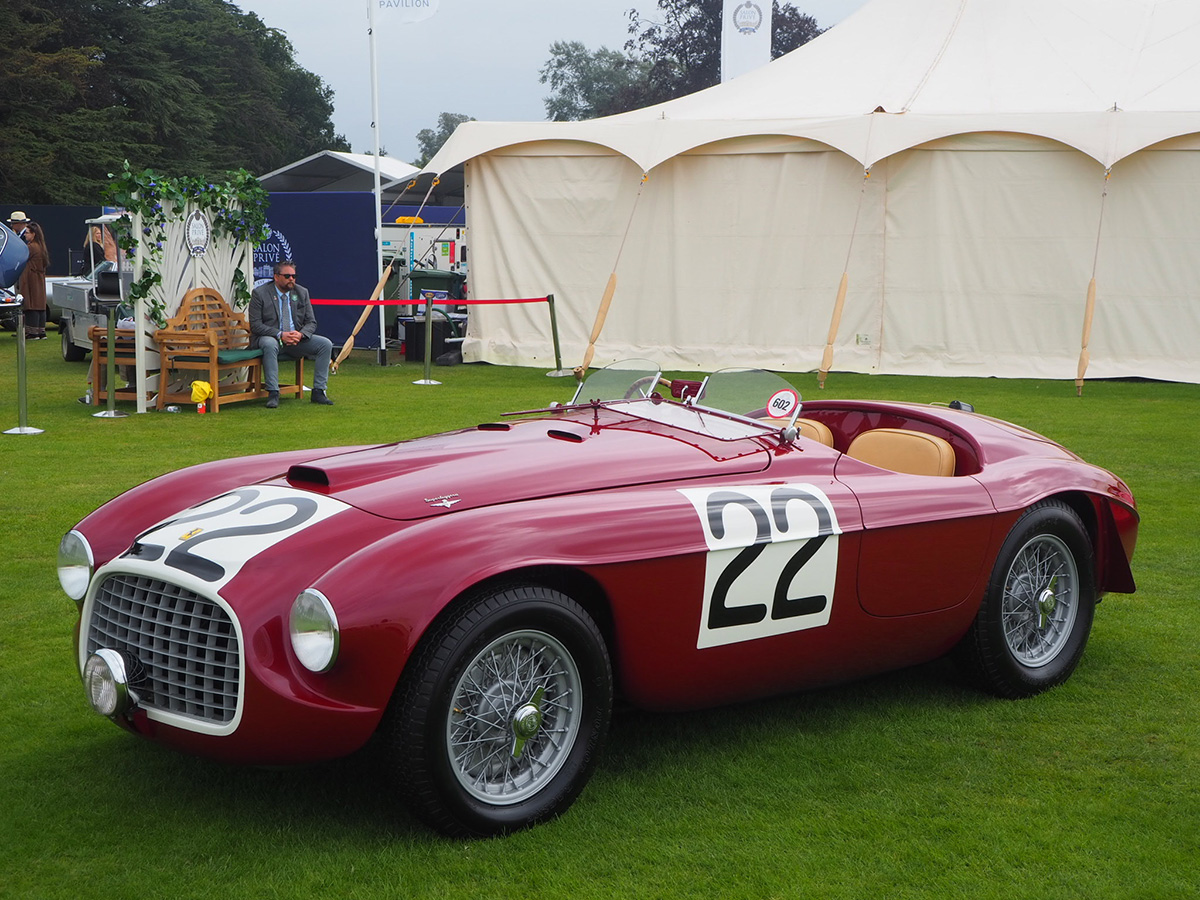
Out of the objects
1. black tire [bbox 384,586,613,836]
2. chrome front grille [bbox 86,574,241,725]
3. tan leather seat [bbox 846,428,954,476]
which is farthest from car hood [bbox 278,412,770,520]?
tan leather seat [bbox 846,428,954,476]

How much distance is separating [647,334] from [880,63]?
4677 millimetres

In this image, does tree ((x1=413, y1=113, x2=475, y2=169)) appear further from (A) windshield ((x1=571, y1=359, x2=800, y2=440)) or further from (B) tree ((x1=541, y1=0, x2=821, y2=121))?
(A) windshield ((x1=571, y1=359, x2=800, y2=440))

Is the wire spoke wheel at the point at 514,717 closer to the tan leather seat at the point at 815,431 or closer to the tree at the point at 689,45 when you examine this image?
the tan leather seat at the point at 815,431

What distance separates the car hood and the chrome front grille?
53 centimetres

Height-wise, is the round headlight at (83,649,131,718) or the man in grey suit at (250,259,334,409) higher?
the man in grey suit at (250,259,334,409)

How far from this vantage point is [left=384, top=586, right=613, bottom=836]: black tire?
307 cm

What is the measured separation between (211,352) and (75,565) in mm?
8389

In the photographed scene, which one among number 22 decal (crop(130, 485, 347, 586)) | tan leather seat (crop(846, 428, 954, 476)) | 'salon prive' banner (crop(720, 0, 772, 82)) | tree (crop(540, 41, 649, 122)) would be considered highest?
tree (crop(540, 41, 649, 122))

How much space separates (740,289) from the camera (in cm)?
1578

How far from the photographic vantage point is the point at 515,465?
147 inches

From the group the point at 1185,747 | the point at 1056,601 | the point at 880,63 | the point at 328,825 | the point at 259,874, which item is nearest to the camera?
the point at 259,874

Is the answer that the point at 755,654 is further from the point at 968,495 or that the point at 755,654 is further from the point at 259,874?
the point at 259,874

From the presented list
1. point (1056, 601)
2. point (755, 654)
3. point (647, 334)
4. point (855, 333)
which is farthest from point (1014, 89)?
point (755, 654)

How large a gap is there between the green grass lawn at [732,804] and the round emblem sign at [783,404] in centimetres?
101
